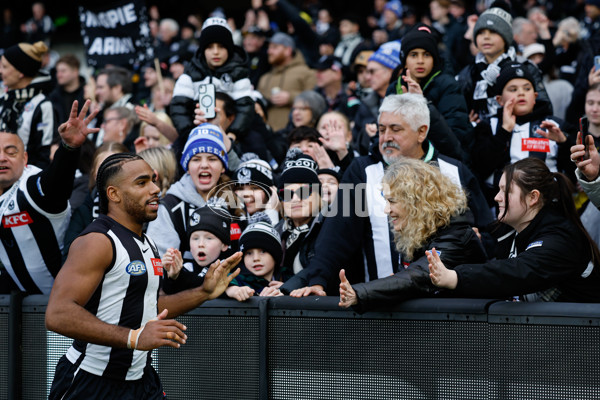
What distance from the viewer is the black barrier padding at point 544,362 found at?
4.09 m

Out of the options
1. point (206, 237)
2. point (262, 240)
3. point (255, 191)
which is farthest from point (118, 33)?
point (262, 240)

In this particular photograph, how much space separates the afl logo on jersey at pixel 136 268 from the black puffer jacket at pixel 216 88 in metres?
3.45

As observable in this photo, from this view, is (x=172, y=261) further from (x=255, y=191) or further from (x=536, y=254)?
(x=536, y=254)

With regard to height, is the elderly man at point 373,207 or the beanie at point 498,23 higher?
the beanie at point 498,23

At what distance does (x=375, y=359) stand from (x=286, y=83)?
23.8ft

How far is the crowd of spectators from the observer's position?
4.87 metres

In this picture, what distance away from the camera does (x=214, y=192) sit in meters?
6.60

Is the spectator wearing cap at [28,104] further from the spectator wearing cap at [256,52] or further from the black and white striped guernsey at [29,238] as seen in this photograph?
the spectator wearing cap at [256,52]

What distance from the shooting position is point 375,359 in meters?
4.69

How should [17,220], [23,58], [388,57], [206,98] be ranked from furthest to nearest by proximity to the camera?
[23,58]
[388,57]
[206,98]
[17,220]

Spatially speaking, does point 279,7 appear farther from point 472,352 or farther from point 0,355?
point 472,352

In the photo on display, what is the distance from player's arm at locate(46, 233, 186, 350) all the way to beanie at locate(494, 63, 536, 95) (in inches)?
169

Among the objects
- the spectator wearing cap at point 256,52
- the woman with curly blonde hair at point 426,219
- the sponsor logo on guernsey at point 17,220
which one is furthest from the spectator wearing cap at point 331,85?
the woman with curly blonde hair at point 426,219

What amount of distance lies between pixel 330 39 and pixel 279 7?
108cm
